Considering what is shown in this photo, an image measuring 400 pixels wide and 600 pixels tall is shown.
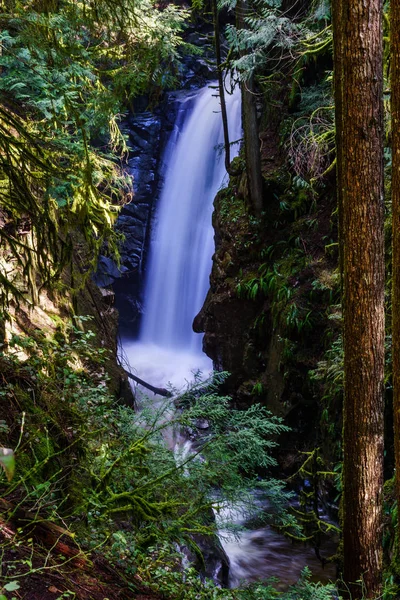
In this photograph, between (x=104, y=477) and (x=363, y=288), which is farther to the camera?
(x=363, y=288)

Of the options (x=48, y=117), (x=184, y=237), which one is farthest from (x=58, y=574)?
(x=184, y=237)

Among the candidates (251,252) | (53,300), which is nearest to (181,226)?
(251,252)

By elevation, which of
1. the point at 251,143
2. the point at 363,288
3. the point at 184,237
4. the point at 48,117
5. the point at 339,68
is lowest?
the point at 363,288

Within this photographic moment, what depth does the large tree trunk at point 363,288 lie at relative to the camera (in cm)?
358

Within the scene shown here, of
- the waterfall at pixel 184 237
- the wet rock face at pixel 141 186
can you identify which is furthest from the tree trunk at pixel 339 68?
the wet rock face at pixel 141 186

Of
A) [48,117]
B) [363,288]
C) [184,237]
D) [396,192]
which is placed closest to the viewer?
[396,192]

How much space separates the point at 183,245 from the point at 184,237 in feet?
1.08

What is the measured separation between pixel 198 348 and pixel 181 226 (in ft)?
14.3

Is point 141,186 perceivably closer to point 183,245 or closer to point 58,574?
point 183,245

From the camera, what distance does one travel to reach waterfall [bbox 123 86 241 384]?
15398 mm

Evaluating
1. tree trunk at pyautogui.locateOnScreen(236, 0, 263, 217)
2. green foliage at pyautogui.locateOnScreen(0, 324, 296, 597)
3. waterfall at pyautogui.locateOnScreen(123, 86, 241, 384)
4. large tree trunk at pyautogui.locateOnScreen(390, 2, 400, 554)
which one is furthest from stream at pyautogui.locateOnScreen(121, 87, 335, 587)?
large tree trunk at pyautogui.locateOnScreen(390, 2, 400, 554)

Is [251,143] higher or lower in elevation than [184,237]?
higher

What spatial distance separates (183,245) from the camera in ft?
53.6

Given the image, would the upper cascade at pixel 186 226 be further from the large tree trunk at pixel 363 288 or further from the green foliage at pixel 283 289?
the large tree trunk at pixel 363 288
